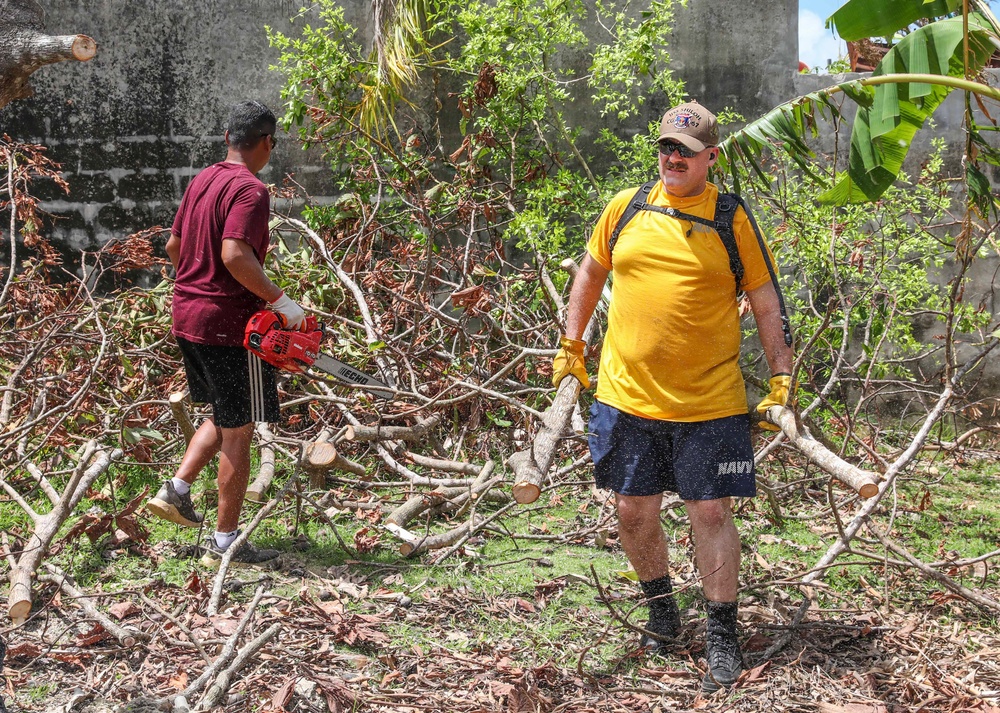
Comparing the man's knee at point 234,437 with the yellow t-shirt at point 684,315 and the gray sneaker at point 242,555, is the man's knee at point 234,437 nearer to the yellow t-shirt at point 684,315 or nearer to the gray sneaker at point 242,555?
the gray sneaker at point 242,555

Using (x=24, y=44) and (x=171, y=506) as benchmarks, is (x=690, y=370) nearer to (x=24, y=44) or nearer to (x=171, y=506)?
(x=24, y=44)

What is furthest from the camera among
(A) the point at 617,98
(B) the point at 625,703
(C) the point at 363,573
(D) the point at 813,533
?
(A) the point at 617,98

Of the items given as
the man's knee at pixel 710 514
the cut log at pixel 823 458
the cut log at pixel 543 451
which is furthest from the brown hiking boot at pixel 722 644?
the cut log at pixel 543 451

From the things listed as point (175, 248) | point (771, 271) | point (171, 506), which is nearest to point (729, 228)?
point (771, 271)

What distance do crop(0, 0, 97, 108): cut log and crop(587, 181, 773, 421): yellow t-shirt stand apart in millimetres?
2015

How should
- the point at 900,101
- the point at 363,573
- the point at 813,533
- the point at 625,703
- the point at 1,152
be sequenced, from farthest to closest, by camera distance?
the point at 1,152 → the point at 813,533 → the point at 363,573 → the point at 900,101 → the point at 625,703

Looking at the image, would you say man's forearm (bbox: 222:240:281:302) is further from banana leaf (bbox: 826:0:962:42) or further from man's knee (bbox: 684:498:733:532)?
banana leaf (bbox: 826:0:962:42)

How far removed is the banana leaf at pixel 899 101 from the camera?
4.05 m

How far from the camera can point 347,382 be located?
5.27 meters

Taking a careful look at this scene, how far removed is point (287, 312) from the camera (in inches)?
174

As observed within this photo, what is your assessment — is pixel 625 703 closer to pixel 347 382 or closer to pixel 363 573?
pixel 363 573

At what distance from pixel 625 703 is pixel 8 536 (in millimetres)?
3220

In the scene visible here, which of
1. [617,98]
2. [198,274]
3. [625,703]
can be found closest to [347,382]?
[198,274]

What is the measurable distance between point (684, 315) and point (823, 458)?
0.71 meters
